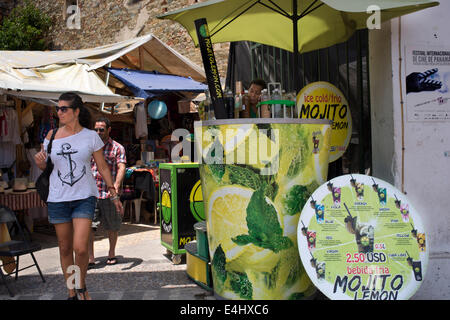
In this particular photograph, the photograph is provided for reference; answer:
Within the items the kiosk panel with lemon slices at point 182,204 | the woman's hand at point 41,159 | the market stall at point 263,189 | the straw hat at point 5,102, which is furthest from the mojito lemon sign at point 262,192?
the straw hat at point 5,102

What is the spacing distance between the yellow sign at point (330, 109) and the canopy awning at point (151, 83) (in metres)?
4.62

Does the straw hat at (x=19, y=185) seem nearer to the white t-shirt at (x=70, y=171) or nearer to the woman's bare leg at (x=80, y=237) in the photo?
the white t-shirt at (x=70, y=171)

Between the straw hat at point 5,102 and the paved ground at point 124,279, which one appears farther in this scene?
the straw hat at point 5,102

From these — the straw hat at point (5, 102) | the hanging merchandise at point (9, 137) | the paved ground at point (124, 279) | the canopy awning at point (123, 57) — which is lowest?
the paved ground at point (124, 279)

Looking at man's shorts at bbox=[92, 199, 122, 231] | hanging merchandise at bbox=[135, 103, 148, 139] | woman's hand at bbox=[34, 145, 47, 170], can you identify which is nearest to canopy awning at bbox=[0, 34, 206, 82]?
hanging merchandise at bbox=[135, 103, 148, 139]

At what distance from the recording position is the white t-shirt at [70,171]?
10.5ft

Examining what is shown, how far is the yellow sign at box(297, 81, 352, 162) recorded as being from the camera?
3.97 metres

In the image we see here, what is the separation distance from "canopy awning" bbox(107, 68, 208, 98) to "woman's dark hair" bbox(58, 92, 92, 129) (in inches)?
179

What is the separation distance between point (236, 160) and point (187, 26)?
183 cm

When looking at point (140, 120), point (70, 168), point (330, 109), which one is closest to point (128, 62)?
point (140, 120)

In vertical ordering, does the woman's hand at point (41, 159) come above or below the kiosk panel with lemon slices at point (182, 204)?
above

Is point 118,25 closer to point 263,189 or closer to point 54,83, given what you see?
point 54,83

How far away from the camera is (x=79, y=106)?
3.40 m

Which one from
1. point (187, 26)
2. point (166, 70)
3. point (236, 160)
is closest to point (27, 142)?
point (166, 70)
